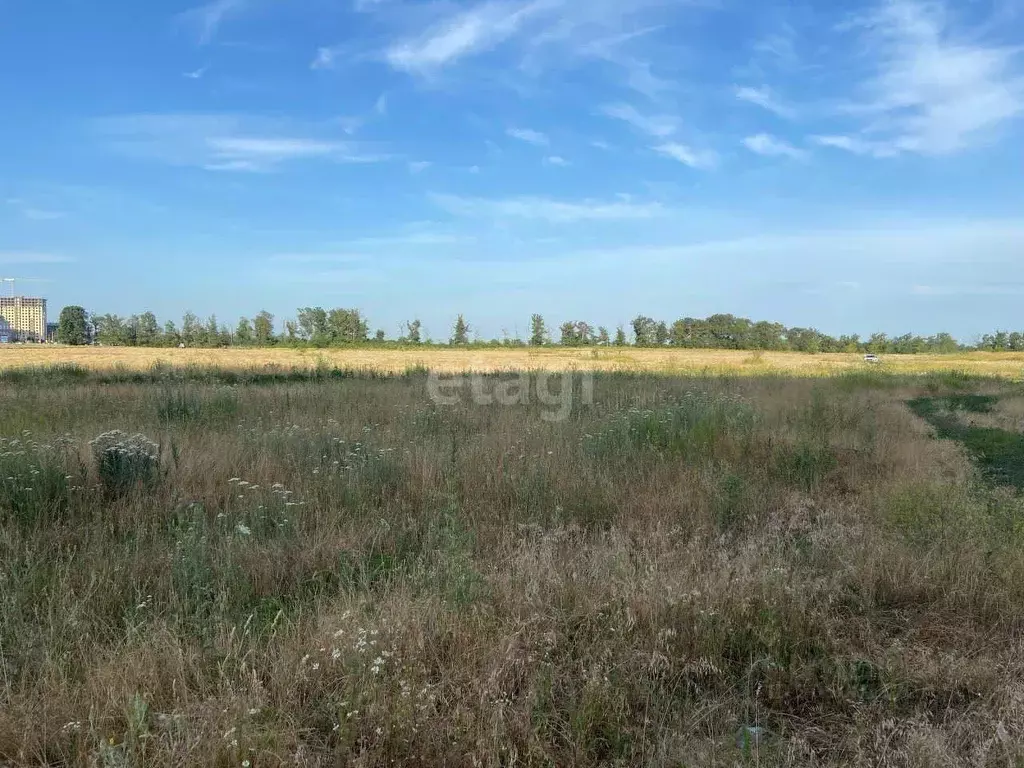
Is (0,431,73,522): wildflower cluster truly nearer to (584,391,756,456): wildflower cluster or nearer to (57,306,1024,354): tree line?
(584,391,756,456): wildflower cluster

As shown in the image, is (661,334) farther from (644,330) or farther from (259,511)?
(259,511)

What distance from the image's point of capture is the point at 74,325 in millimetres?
78938

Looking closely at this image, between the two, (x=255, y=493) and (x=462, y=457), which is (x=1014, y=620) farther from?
(x=255, y=493)

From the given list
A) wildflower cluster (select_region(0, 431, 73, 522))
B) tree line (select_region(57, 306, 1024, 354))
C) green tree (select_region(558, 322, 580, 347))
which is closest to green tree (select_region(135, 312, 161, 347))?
tree line (select_region(57, 306, 1024, 354))

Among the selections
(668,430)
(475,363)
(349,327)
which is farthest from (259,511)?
(349,327)

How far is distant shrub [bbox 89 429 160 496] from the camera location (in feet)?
15.6

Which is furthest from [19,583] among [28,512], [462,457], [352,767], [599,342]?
[599,342]

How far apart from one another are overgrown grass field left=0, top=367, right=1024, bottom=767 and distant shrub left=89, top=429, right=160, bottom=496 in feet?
0.09

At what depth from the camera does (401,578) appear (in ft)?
10.4

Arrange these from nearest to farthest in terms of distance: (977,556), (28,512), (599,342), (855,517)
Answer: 1. (977,556)
2. (28,512)
3. (855,517)
4. (599,342)

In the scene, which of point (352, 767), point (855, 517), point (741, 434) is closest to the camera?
point (352, 767)

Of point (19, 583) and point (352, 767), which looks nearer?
point (352, 767)

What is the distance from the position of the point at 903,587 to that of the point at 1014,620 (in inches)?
19.1

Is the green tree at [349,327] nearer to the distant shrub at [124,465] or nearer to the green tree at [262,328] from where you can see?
the green tree at [262,328]
